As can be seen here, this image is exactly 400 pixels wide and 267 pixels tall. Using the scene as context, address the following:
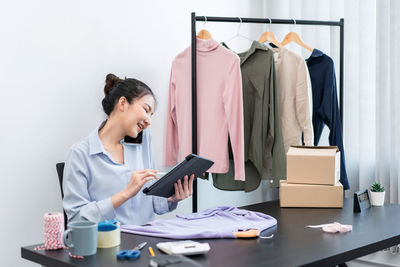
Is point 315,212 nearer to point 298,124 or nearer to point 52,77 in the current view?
point 298,124

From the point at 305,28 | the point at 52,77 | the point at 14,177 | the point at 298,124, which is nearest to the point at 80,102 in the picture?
the point at 52,77

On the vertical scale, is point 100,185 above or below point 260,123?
below

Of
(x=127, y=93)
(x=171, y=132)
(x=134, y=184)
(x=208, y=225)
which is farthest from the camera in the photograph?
(x=171, y=132)

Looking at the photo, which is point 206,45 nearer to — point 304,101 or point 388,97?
point 304,101

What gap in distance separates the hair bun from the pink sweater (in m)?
0.42

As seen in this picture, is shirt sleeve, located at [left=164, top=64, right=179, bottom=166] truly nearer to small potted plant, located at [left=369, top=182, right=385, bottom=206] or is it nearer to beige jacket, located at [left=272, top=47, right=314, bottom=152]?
beige jacket, located at [left=272, top=47, right=314, bottom=152]

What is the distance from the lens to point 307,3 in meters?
3.63

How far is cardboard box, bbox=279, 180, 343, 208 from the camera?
248 centimetres

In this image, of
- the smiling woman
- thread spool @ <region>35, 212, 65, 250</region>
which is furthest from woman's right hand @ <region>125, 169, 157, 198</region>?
thread spool @ <region>35, 212, 65, 250</region>

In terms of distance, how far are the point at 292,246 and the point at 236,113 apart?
132 centimetres

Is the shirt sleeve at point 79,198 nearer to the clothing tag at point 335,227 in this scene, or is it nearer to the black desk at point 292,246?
the black desk at point 292,246

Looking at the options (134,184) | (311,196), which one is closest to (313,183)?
(311,196)

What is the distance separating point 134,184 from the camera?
2.07 m

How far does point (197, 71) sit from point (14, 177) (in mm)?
1154
